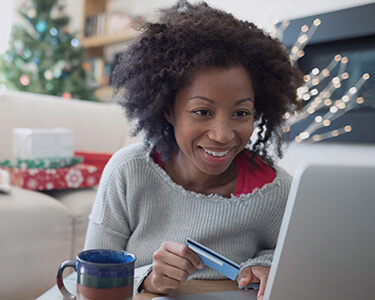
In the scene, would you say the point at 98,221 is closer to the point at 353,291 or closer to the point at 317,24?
the point at 353,291

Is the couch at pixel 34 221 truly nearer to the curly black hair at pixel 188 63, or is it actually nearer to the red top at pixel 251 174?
the curly black hair at pixel 188 63

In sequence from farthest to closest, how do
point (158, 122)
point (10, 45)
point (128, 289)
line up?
point (10, 45)
point (158, 122)
point (128, 289)

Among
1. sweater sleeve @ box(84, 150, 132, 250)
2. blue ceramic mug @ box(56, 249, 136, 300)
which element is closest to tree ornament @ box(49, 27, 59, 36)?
sweater sleeve @ box(84, 150, 132, 250)

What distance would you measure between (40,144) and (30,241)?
52cm

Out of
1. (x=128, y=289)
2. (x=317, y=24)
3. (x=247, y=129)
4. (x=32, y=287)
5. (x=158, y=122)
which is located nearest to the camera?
(x=128, y=289)

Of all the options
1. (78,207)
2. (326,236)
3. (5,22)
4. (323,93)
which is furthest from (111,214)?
(5,22)

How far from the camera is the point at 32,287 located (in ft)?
4.84

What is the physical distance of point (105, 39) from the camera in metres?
4.14

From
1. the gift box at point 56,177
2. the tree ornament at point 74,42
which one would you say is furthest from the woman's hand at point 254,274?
the tree ornament at point 74,42

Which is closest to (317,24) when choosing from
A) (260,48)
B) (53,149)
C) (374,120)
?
(374,120)

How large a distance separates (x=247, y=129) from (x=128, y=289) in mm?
410

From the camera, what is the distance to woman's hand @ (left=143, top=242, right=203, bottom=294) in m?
0.70

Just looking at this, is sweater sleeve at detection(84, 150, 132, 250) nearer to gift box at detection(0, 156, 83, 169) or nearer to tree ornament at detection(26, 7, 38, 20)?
gift box at detection(0, 156, 83, 169)

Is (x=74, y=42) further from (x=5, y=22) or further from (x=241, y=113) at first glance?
(x=241, y=113)
